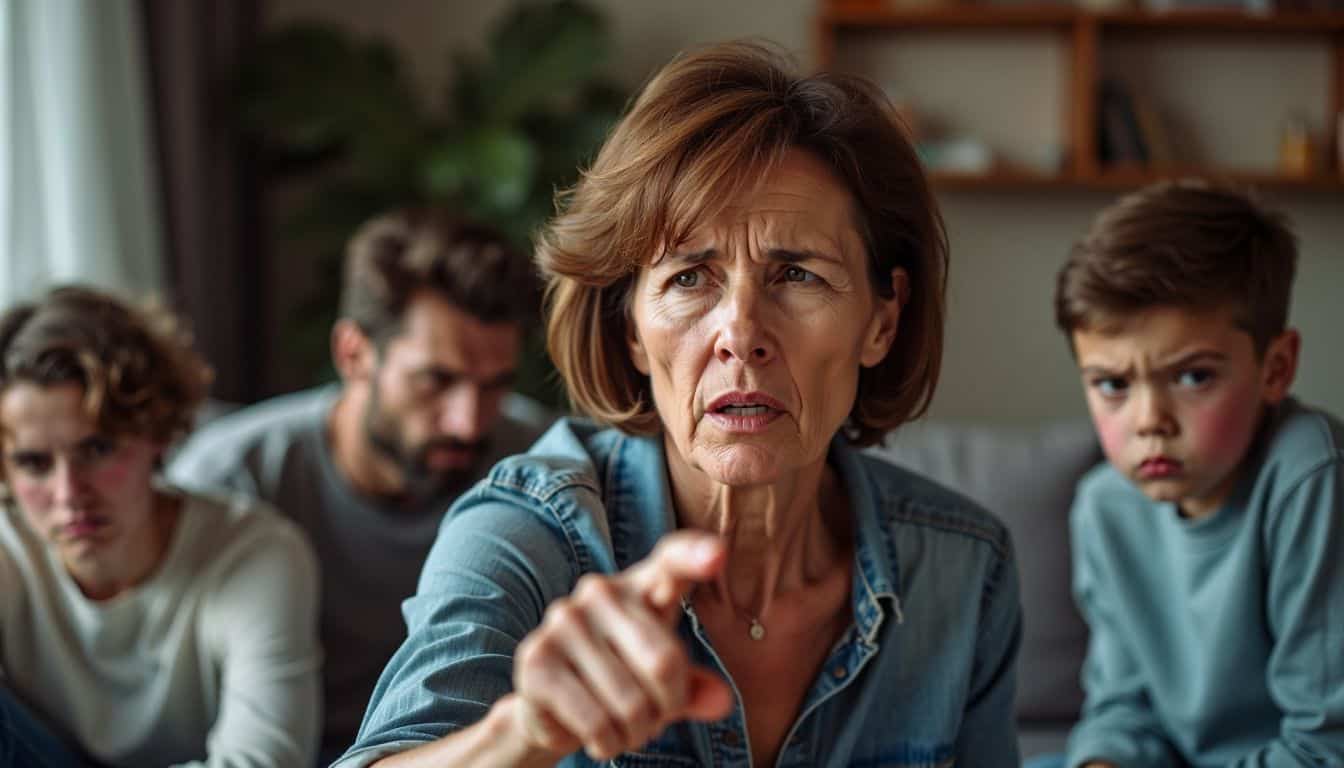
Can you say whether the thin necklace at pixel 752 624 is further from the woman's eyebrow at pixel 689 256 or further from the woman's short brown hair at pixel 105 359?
the woman's short brown hair at pixel 105 359

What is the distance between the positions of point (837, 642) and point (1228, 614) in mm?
551

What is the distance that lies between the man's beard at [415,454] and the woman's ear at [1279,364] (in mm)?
1267

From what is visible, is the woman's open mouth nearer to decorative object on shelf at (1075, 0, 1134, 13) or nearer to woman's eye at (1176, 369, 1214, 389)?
woman's eye at (1176, 369, 1214, 389)

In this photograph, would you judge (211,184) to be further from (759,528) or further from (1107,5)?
(759,528)

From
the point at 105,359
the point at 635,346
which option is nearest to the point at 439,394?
the point at 105,359

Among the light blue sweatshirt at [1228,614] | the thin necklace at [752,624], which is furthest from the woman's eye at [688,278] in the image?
the light blue sweatshirt at [1228,614]

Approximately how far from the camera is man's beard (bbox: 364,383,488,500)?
7.57 feet

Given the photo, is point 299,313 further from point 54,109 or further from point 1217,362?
point 1217,362

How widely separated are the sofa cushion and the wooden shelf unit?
1645 mm

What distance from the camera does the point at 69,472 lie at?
1.74 meters

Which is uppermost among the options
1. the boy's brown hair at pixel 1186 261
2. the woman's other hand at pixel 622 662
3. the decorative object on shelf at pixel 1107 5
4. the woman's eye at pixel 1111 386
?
the decorative object on shelf at pixel 1107 5

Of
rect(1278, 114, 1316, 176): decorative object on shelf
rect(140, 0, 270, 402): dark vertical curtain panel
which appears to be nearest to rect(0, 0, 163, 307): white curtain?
rect(140, 0, 270, 402): dark vertical curtain panel

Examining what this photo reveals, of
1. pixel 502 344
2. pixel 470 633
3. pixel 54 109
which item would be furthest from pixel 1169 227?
pixel 54 109

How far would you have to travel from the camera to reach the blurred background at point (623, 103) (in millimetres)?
3676
